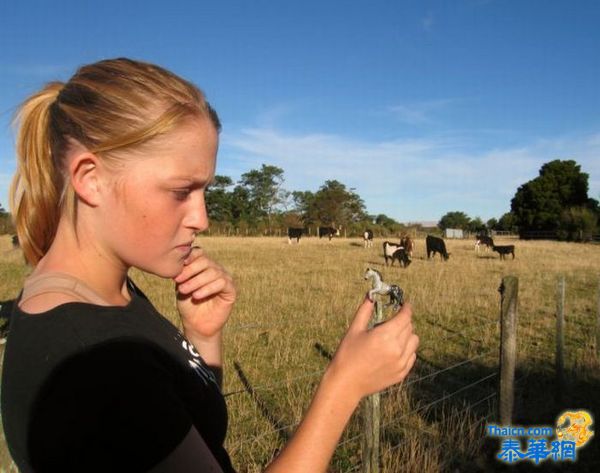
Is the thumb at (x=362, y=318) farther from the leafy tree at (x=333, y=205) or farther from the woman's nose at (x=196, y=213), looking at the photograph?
the leafy tree at (x=333, y=205)

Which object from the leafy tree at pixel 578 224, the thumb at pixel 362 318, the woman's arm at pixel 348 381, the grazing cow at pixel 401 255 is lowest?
the grazing cow at pixel 401 255

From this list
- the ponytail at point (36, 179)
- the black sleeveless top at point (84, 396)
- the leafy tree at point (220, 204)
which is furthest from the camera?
the leafy tree at point (220, 204)

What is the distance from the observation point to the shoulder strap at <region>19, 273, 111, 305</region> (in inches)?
37.4

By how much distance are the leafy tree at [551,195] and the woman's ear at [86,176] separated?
2564 inches

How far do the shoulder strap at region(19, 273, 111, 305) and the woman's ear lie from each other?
189 millimetres

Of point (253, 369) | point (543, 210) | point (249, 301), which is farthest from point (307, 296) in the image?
point (543, 210)

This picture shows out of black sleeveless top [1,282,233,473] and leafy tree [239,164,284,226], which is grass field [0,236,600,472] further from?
leafy tree [239,164,284,226]

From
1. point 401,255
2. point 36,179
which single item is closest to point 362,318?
point 36,179

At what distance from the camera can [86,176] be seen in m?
1.06

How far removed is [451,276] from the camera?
51.4 ft

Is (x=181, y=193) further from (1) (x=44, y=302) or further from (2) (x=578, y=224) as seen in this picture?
(2) (x=578, y=224)

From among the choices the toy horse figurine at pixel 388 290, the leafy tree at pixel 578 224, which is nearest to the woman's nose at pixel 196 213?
the toy horse figurine at pixel 388 290

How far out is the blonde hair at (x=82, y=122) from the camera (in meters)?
1.06

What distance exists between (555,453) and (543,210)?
64288 millimetres
